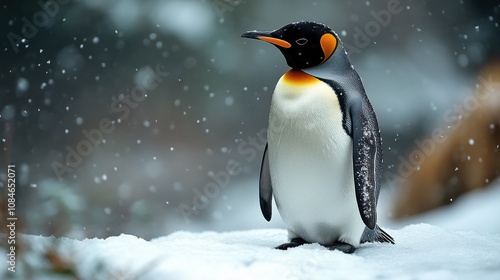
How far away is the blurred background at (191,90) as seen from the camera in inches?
108

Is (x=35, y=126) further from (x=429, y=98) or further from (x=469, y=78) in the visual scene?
(x=469, y=78)

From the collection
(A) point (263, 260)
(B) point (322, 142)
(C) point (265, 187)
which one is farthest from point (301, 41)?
(A) point (263, 260)

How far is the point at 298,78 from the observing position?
132cm

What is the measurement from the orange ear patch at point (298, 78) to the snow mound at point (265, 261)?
1.25 feet

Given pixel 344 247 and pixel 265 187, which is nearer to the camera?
pixel 344 247

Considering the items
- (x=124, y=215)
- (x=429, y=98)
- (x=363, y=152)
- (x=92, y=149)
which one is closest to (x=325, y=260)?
(x=363, y=152)

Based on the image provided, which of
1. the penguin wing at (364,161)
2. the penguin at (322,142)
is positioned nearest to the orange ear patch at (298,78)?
the penguin at (322,142)

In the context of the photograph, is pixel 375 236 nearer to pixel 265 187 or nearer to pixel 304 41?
pixel 265 187

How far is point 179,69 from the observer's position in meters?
2.99

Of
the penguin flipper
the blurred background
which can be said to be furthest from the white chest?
the blurred background

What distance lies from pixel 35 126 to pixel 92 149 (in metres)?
0.30

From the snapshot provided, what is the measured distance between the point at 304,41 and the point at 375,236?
55cm

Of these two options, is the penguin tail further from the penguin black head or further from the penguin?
the penguin black head

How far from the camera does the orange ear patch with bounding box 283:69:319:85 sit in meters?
1.30
